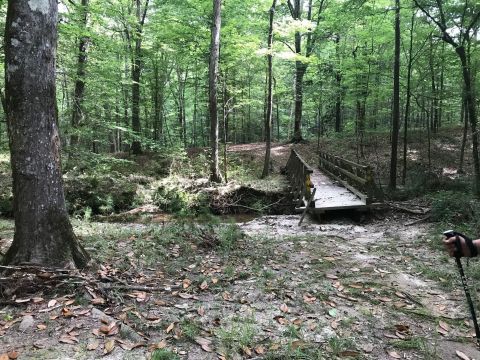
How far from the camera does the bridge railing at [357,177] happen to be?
1047 cm

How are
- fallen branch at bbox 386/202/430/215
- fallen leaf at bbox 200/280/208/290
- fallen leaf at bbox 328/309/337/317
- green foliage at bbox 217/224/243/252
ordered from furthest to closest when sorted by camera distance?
fallen branch at bbox 386/202/430/215, green foliage at bbox 217/224/243/252, fallen leaf at bbox 200/280/208/290, fallen leaf at bbox 328/309/337/317

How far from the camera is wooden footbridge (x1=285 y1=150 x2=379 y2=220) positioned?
10.5 metres

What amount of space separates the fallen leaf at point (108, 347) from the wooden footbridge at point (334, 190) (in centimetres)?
760

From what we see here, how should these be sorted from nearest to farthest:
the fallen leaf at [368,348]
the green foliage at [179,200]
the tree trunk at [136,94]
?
the fallen leaf at [368,348]
the green foliage at [179,200]
the tree trunk at [136,94]

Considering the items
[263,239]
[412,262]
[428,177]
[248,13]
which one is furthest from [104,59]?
[428,177]

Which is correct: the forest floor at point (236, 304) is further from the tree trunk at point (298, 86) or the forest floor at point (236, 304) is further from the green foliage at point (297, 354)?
the tree trunk at point (298, 86)

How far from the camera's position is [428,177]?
13750 millimetres

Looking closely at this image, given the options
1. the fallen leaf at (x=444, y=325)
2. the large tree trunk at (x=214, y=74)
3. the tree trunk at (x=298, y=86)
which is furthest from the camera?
the tree trunk at (x=298, y=86)

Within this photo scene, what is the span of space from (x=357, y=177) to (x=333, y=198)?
1.02 metres

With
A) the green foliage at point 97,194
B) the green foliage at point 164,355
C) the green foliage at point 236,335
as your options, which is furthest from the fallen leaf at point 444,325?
the green foliage at point 97,194

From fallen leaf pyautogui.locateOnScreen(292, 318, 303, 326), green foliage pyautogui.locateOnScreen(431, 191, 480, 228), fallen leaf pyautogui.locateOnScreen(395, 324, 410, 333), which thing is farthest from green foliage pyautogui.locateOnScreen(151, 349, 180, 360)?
green foliage pyautogui.locateOnScreen(431, 191, 480, 228)

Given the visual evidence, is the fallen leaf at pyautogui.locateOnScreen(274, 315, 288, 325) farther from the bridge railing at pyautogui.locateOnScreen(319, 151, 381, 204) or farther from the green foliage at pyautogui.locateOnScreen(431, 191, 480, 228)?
the bridge railing at pyautogui.locateOnScreen(319, 151, 381, 204)

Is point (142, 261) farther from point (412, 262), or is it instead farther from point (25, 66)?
point (412, 262)

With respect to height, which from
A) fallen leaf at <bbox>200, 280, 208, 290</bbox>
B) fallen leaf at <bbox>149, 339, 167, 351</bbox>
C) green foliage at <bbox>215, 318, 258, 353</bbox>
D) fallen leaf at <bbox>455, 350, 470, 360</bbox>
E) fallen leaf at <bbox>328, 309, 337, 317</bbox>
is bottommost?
fallen leaf at <bbox>455, 350, 470, 360</bbox>
